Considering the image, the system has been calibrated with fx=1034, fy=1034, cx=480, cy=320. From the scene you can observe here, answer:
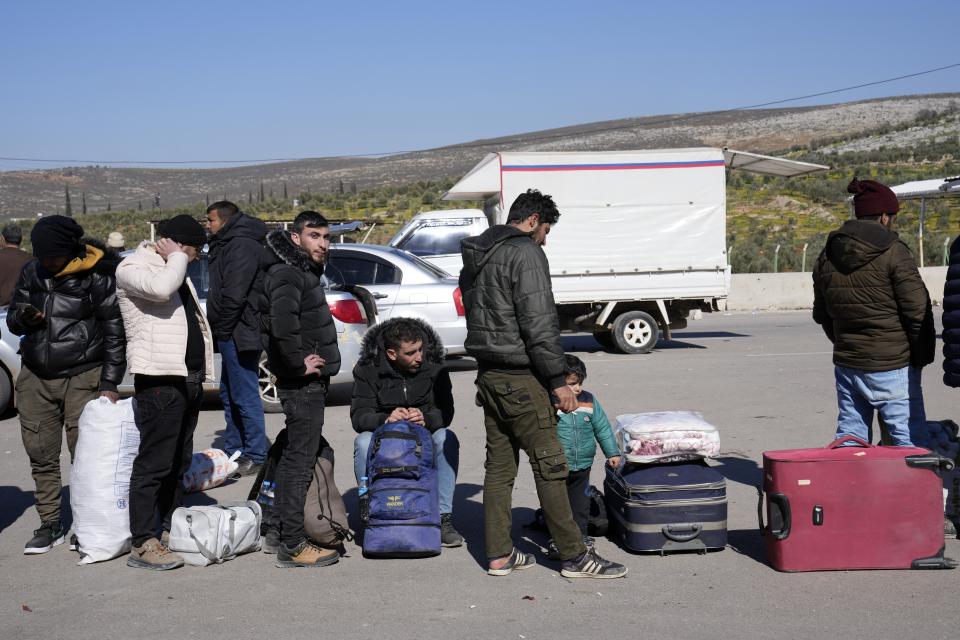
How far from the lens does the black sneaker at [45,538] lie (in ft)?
19.5

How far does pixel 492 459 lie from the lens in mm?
5359

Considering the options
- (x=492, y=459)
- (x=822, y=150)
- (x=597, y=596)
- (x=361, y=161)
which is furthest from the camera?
(x=361, y=161)

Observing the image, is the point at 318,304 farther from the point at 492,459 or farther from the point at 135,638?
the point at 135,638

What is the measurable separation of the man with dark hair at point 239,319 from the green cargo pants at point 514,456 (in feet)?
9.35

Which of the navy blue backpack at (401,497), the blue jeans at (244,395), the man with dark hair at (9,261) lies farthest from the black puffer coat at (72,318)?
the man with dark hair at (9,261)

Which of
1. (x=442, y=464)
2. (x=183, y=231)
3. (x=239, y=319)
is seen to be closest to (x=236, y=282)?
(x=239, y=319)

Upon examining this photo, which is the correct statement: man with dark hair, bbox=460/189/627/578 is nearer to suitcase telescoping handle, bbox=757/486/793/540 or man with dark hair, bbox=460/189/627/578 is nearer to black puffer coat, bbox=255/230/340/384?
suitcase telescoping handle, bbox=757/486/793/540

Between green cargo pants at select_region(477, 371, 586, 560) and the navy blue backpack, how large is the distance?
50cm

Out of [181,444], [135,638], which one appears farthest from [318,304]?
[135,638]

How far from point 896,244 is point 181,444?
423 centimetres

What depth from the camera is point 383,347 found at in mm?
6098

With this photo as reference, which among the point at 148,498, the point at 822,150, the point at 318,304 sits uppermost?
the point at 822,150

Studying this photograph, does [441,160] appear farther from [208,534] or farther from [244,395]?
[208,534]

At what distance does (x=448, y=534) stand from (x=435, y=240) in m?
10.6
